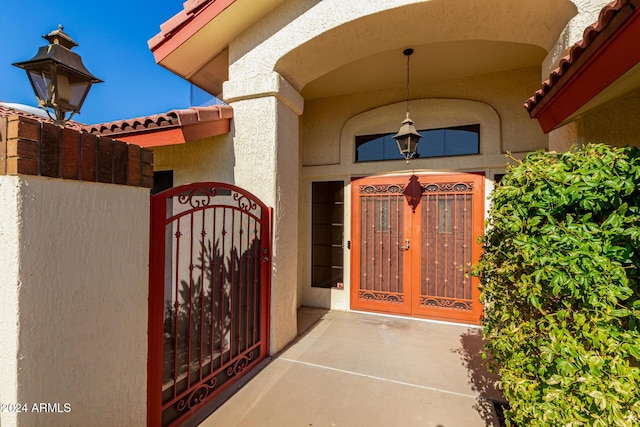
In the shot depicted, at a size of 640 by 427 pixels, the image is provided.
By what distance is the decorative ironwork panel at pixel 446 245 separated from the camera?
5625mm

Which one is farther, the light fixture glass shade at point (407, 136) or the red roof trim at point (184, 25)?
the light fixture glass shade at point (407, 136)

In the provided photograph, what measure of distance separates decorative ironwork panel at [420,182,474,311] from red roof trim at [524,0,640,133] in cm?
281

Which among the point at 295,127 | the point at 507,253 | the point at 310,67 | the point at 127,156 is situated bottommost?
the point at 507,253

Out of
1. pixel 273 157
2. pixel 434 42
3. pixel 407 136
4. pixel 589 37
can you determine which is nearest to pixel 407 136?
pixel 407 136

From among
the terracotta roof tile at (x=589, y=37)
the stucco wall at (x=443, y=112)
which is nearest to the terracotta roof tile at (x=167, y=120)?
the stucco wall at (x=443, y=112)

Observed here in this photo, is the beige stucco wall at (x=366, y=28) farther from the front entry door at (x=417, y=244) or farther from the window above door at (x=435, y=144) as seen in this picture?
the front entry door at (x=417, y=244)

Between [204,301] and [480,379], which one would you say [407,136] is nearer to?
[480,379]

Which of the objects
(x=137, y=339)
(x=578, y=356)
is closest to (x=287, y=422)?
(x=137, y=339)

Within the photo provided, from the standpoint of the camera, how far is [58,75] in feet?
9.32

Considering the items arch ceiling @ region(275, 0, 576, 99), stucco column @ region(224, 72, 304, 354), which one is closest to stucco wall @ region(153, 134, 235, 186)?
stucco column @ region(224, 72, 304, 354)

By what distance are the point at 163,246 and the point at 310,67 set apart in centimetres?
367

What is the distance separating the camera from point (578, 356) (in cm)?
186

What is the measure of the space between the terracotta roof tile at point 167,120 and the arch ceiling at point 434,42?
117cm

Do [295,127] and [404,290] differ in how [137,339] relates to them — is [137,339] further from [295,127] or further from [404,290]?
[404,290]
